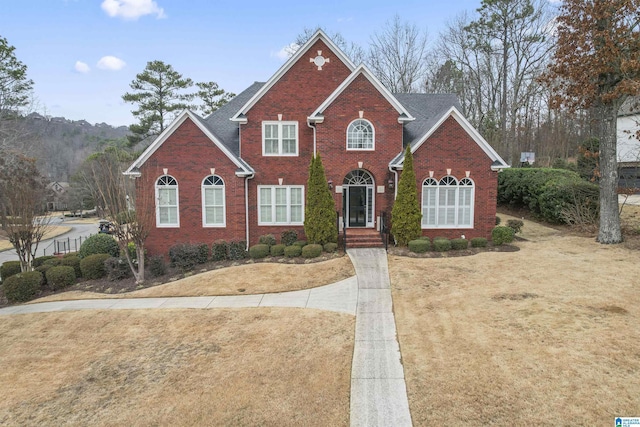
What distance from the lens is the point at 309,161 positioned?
17438 millimetres

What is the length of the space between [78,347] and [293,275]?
6437mm

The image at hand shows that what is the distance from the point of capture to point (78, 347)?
843cm

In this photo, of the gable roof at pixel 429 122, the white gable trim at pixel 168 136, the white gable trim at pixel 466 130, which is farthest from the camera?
the gable roof at pixel 429 122

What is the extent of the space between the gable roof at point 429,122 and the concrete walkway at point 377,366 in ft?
24.4

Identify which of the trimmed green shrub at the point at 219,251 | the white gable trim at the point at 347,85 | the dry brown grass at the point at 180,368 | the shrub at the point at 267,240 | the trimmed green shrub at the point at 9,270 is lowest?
the dry brown grass at the point at 180,368

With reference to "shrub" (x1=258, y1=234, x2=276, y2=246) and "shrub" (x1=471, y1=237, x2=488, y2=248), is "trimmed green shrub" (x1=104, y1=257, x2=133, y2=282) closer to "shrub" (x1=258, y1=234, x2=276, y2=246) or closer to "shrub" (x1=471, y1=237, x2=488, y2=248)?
"shrub" (x1=258, y1=234, x2=276, y2=246)

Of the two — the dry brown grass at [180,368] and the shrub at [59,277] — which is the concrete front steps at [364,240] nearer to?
the dry brown grass at [180,368]

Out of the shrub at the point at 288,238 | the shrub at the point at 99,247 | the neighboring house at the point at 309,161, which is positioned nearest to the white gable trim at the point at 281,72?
the neighboring house at the point at 309,161

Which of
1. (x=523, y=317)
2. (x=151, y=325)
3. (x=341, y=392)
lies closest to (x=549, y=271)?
(x=523, y=317)

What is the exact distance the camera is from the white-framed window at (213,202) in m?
16.3

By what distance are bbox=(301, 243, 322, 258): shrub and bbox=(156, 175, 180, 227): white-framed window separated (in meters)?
5.76

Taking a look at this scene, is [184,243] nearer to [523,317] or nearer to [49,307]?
[49,307]

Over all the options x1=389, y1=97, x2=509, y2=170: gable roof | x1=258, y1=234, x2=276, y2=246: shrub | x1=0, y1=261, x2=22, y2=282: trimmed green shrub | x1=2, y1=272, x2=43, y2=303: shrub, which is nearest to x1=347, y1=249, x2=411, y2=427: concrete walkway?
x1=258, y1=234, x2=276, y2=246: shrub

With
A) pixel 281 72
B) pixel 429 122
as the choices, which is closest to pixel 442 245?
pixel 429 122
